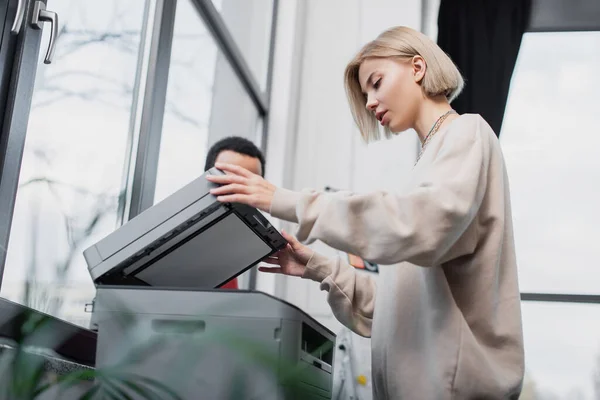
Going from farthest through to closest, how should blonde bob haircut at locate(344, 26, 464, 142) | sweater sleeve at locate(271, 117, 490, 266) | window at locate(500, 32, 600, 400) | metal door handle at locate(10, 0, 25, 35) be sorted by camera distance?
window at locate(500, 32, 600, 400)
metal door handle at locate(10, 0, 25, 35)
blonde bob haircut at locate(344, 26, 464, 142)
sweater sleeve at locate(271, 117, 490, 266)

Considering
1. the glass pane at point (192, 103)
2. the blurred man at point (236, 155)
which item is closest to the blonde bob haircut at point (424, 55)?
the blurred man at point (236, 155)

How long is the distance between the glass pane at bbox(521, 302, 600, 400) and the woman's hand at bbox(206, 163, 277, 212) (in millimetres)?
2314

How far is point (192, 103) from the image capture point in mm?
2381

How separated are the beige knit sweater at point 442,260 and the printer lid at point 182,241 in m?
0.10

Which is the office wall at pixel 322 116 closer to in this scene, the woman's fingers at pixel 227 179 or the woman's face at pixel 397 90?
the woman's face at pixel 397 90

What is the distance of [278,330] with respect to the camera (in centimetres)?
89

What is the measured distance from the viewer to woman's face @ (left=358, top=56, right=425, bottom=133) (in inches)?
45.9

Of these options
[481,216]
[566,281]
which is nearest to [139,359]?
[481,216]

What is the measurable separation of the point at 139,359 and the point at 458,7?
129 inches

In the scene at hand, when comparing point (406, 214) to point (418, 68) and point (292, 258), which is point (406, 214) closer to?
point (418, 68)

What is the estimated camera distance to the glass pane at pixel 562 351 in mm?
2984

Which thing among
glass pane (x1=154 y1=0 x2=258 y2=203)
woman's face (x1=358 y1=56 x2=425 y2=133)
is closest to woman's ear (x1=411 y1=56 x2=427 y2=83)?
woman's face (x1=358 y1=56 x2=425 y2=133)

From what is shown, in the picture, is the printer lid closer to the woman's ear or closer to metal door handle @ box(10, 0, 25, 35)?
the woman's ear

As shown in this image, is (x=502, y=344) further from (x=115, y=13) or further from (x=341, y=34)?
(x=341, y=34)
